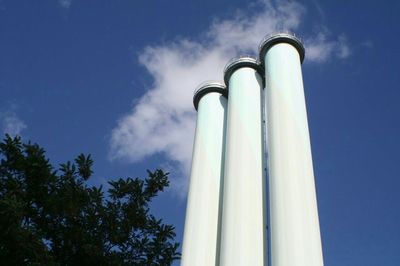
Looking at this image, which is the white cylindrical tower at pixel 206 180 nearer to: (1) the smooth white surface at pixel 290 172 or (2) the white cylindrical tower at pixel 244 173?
(2) the white cylindrical tower at pixel 244 173

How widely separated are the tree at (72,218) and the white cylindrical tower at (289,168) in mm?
8265

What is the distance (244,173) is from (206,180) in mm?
2925

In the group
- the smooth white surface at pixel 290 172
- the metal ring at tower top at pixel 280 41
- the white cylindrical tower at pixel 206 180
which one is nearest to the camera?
the smooth white surface at pixel 290 172

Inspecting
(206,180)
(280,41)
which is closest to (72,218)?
(206,180)

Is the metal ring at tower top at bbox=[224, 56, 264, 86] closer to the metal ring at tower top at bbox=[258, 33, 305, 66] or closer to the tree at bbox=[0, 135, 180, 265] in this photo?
the metal ring at tower top at bbox=[258, 33, 305, 66]

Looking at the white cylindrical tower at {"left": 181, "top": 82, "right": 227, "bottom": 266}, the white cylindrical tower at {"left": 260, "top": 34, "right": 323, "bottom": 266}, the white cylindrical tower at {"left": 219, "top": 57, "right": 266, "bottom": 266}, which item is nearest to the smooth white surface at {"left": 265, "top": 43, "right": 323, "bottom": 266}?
the white cylindrical tower at {"left": 260, "top": 34, "right": 323, "bottom": 266}

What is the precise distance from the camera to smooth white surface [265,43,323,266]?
18234 millimetres

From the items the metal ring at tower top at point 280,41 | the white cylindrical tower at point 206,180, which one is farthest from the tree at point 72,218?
the metal ring at tower top at point 280,41

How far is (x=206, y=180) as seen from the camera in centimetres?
2516

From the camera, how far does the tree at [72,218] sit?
22.5 m

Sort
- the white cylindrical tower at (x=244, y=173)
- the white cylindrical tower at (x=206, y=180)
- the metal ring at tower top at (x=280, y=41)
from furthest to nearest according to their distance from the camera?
the metal ring at tower top at (x=280, y=41) < the white cylindrical tower at (x=206, y=180) < the white cylindrical tower at (x=244, y=173)

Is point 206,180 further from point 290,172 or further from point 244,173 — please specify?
point 290,172

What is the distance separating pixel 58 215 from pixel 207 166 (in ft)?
25.8

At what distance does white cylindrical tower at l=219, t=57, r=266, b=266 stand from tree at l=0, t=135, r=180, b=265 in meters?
5.74
